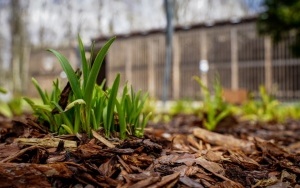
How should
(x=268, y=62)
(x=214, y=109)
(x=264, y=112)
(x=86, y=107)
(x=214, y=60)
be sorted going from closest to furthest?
(x=86, y=107)
(x=214, y=109)
(x=264, y=112)
(x=268, y=62)
(x=214, y=60)

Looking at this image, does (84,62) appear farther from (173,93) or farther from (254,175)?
(173,93)

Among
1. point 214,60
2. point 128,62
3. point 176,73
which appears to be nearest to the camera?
point 214,60

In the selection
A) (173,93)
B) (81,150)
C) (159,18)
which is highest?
(159,18)

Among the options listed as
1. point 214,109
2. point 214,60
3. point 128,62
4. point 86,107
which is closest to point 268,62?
point 214,60

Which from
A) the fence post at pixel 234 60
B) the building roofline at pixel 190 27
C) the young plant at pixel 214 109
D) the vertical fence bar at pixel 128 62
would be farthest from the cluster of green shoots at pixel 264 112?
the vertical fence bar at pixel 128 62

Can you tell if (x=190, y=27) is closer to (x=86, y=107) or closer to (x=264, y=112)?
(x=264, y=112)

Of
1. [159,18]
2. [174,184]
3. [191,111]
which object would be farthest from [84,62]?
[159,18]

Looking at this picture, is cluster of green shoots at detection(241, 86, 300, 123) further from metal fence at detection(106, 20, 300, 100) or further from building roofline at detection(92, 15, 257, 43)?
building roofline at detection(92, 15, 257, 43)
